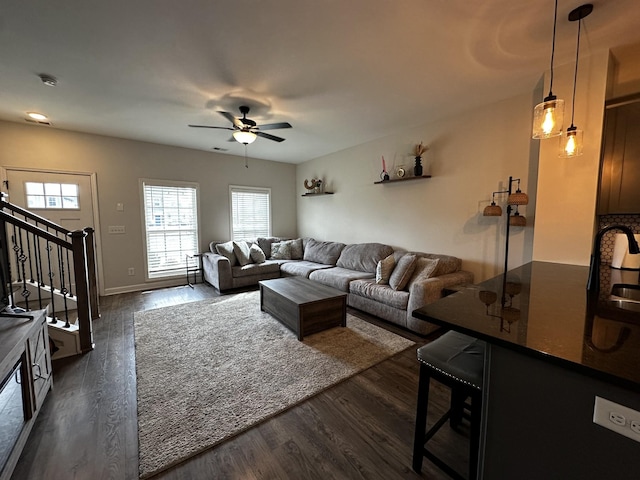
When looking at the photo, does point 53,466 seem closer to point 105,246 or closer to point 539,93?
point 105,246

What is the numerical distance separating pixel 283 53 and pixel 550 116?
2024 mm

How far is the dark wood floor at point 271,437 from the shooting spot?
1.47 m

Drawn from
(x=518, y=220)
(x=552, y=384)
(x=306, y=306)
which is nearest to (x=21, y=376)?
(x=306, y=306)

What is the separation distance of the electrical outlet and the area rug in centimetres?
172

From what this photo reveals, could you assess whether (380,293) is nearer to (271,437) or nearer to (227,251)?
(271,437)

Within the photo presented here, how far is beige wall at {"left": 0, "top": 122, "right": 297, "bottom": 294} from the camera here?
4055mm

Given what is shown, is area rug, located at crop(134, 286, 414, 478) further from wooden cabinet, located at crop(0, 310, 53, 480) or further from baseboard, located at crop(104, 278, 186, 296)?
baseboard, located at crop(104, 278, 186, 296)

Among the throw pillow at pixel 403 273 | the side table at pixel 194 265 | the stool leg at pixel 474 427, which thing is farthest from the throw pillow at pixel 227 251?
the stool leg at pixel 474 427

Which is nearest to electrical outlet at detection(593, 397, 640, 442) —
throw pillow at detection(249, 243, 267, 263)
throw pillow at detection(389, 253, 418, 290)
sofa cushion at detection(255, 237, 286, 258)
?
throw pillow at detection(389, 253, 418, 290)

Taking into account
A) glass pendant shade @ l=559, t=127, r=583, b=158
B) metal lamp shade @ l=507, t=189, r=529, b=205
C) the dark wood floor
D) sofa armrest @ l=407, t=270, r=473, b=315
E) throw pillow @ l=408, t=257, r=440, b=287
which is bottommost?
the dark wood floor

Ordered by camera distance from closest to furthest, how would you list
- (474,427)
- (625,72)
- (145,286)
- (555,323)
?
(555,323) → (474,427) → (625,72) → (145,286)

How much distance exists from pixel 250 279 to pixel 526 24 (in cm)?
482

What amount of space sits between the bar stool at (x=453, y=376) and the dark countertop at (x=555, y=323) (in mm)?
265

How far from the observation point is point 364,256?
459 cm
